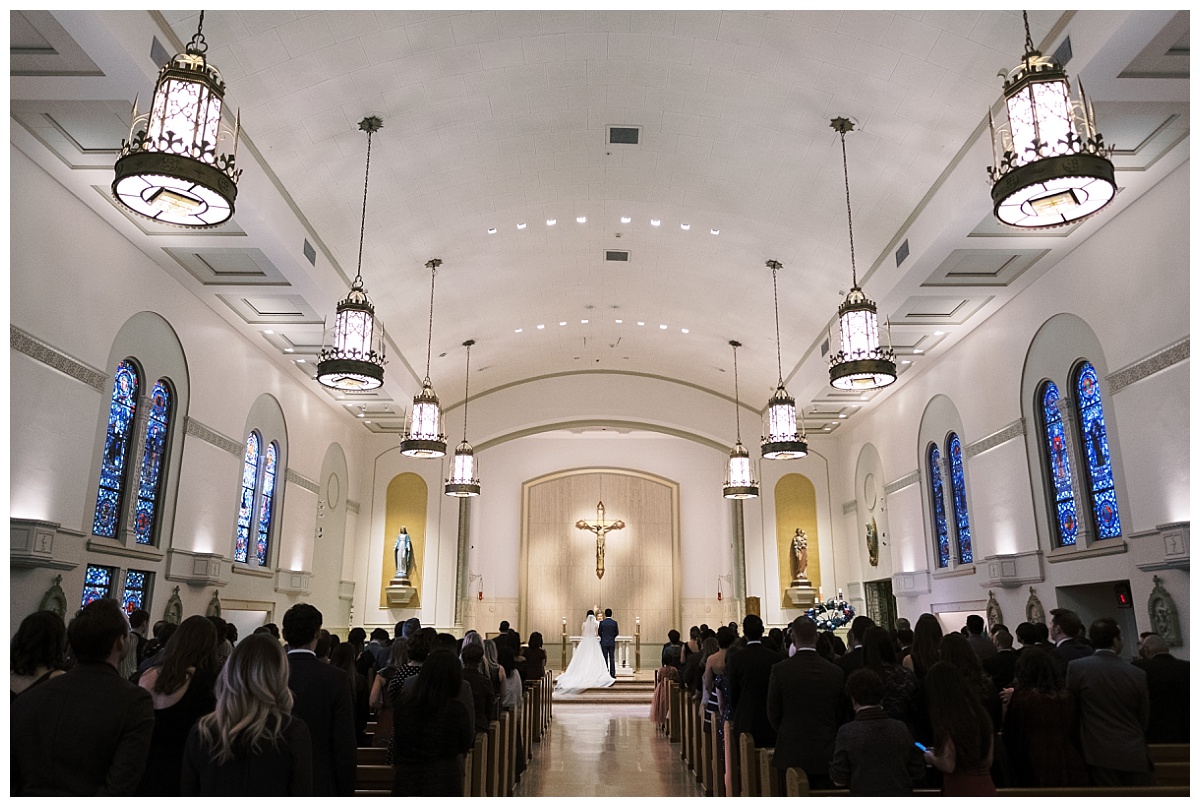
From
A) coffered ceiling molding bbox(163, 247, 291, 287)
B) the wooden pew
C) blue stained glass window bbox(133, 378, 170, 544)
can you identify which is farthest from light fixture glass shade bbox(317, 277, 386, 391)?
the wooden pew

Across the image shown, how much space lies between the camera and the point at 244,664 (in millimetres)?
3115

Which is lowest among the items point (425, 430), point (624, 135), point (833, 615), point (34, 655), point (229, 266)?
point (34, 655)

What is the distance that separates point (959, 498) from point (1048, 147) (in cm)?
1011

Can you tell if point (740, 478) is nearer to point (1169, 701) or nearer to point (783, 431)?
point (783, 431)

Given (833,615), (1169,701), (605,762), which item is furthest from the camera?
(833,615)

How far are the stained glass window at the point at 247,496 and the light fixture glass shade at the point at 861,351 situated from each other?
947 cm

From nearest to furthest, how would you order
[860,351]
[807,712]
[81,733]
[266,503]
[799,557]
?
[81,733] → [807,712] → [860,351] → [266,503] → [799,557]

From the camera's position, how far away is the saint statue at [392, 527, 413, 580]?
63.1 ft

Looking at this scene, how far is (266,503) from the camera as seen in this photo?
14898 millimetres

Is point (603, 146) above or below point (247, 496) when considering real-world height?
above

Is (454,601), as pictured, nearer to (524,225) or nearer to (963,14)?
(524,225)

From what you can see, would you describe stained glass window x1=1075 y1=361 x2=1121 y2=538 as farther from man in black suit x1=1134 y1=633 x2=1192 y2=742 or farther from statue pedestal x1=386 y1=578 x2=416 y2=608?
statue pedestal x1=386 y1=578 x2=416 y2=608

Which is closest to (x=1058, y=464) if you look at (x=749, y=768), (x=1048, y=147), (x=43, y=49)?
(x=1048, y=147)

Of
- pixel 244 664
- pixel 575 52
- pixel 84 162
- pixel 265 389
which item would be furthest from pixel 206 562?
pixel 244 664
